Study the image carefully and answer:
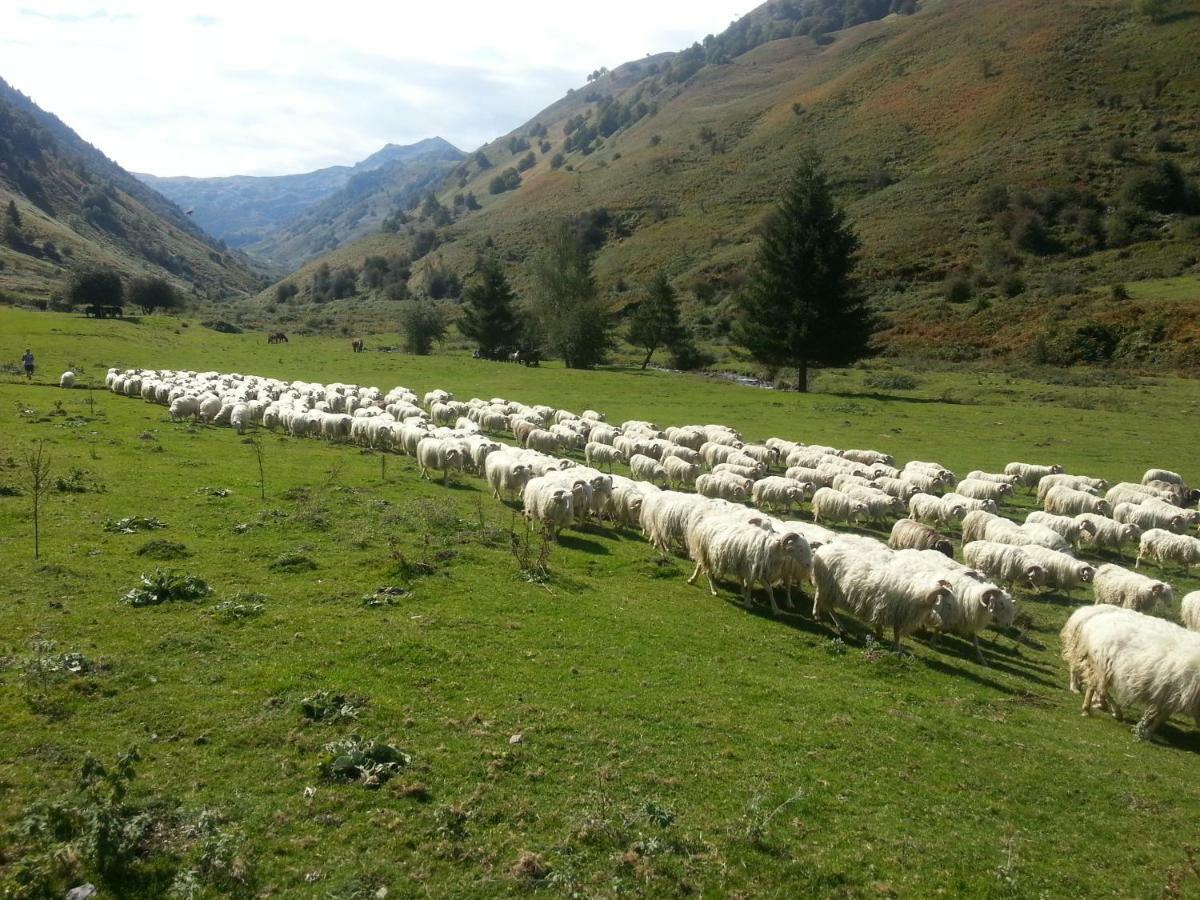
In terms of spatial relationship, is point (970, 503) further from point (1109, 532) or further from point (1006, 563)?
point (1006, 563)

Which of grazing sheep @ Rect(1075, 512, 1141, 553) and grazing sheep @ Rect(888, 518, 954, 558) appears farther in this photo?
grazing sheep @ Rect(1075, 512, 1141, 553)

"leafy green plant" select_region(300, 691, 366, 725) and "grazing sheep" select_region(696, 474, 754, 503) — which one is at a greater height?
"grazing sheep" select_region(696, 474, 754, 503)

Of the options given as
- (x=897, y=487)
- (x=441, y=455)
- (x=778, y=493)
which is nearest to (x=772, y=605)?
(x=778, y=493)

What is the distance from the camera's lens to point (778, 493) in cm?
2378

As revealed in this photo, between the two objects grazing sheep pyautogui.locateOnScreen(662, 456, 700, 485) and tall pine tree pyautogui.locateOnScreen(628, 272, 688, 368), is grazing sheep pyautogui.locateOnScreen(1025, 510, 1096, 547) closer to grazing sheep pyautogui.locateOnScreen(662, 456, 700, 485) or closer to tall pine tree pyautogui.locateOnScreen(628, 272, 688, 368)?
grazing sheep pyautogui.locateOnScreen(662, 456, 700, 485)

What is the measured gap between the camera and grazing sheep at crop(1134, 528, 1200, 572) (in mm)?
19953

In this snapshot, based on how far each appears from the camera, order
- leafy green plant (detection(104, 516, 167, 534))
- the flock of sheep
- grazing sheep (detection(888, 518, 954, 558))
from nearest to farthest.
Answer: the flock of sheep < leafy green plant (detection(104, 516, 167, 534)) < grazing sheep (detection(888, 518, 954, 558))

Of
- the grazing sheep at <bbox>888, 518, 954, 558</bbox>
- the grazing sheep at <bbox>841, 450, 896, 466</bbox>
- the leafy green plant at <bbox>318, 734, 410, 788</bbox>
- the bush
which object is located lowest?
the leafy green plant at <bbox>318, 734, 410, 788</bbox>

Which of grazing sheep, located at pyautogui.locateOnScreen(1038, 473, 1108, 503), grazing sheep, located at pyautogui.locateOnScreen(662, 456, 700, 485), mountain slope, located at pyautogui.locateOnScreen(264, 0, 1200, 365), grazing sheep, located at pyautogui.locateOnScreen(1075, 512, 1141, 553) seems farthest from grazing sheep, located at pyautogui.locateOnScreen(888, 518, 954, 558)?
mountain slope, located at pyautogui.locateOnScreen(264, 0, 1200, 365)

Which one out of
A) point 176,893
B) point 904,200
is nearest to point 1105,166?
point 904,200

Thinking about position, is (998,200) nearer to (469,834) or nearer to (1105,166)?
(1105,166)

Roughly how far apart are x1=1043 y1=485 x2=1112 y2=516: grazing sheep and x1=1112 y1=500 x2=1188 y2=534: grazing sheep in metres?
0.64

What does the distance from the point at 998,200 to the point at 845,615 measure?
96.7 meters

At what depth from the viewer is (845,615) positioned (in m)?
15.9
